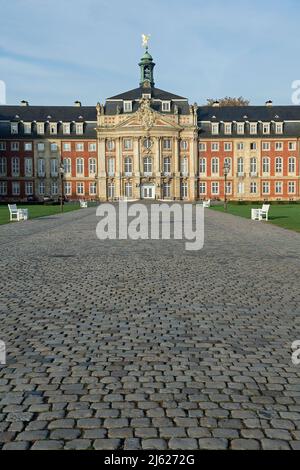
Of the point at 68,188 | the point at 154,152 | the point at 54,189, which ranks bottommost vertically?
the point at 54,189

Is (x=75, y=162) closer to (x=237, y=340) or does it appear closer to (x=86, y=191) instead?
(x=86, y=191)

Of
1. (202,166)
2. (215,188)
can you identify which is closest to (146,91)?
(202,166)

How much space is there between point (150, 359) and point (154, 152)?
2918 inches

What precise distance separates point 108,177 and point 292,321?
7298 cm

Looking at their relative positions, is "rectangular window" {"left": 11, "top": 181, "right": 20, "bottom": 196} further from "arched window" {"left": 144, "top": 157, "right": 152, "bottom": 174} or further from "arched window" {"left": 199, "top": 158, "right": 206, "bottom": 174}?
"arched window" {"left": 199, "top": 158, "right": 206, "bottom": 174}

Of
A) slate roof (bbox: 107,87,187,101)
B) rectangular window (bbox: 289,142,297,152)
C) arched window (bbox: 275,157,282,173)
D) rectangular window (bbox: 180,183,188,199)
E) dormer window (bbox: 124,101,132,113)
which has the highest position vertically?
slate roof (bbox: 107,87,187,101)

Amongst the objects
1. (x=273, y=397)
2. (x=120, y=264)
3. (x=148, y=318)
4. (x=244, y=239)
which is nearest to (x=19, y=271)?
(x=120, y=264)

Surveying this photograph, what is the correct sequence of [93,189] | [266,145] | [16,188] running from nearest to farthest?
[266,145] < [16,188] < [93,189]

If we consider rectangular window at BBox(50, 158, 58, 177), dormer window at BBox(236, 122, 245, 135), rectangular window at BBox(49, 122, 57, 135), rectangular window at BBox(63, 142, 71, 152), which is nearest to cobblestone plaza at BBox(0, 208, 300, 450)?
dormer window at BBox(236, 122, 245, 135)

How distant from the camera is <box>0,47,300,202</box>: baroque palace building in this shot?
7756 cm

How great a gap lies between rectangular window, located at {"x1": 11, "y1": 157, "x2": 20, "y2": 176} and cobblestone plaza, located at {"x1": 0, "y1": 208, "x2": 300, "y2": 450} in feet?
231

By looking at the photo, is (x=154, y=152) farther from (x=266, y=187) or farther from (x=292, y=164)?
(x=292, y=164)

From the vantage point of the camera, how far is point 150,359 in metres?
5.46

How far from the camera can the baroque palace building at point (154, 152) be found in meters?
77.6
